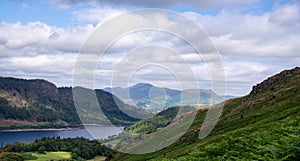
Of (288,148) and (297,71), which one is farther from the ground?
(297,71)

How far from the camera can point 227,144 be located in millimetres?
29094

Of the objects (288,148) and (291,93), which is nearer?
(288,148)

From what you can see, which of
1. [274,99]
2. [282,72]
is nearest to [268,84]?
[282,72]

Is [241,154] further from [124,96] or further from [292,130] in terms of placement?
[124,96]

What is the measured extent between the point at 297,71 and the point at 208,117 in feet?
184

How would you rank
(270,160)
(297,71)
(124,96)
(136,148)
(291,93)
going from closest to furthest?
(270,160) → (124,96) → (291,93) → (136,148) → (297,71)

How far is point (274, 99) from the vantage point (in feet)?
393

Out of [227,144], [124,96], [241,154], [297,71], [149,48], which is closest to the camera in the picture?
[241,154]

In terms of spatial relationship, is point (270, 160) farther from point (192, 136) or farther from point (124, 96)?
point (192, 136)

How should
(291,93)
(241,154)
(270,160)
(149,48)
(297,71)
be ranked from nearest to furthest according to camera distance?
(270,160), (241,154), (149,48), (291,93), (297,71)

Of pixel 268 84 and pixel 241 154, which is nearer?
pixel 241 154

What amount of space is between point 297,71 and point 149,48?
474 ft

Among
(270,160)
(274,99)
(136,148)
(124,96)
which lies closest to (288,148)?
(270,160)

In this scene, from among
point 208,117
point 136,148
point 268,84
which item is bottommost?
point 136,148
